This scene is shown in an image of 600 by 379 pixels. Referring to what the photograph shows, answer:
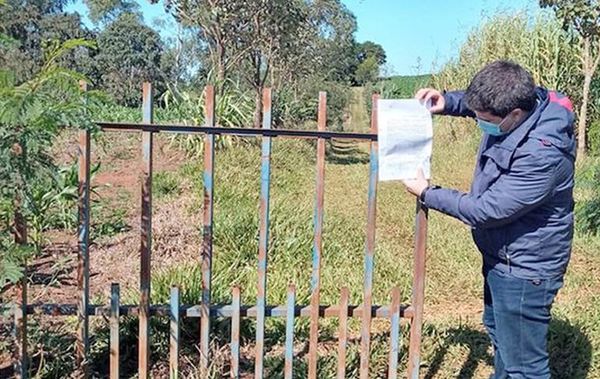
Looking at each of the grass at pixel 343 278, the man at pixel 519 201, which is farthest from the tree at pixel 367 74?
the man at pixel 519 201

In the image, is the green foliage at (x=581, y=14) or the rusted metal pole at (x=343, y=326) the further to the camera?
the green foliage at (x=581, y=14)

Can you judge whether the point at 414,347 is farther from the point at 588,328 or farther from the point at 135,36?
the point at 135,36

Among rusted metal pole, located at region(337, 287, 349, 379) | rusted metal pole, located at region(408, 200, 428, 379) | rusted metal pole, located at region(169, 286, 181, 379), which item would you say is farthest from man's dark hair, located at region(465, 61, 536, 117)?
rusted metal pole, located at region(169, 286, 181, 379)

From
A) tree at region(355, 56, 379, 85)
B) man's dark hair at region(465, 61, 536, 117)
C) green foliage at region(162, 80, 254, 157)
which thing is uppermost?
tree at region(355, 56, 379, 85)

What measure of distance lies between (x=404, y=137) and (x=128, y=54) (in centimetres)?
4283

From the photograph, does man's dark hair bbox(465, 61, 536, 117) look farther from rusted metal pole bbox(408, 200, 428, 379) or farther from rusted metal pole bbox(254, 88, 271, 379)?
rusted metal pole bbox(254, 88, 271, 379)

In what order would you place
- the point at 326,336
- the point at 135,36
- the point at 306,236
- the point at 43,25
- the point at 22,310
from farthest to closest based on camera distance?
the point at 135,36 < the point at 43,25 < the point at 306,236 < the point at 326,336 < the point at 22,310

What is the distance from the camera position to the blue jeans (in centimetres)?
248

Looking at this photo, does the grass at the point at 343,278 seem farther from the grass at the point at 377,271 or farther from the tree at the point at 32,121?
the tree at the point at 32,121

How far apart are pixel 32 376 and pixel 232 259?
2.05 m

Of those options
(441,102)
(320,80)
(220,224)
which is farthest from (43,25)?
(441,102)

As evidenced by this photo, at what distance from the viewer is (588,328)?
394 cm

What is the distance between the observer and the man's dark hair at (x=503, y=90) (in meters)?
2.27

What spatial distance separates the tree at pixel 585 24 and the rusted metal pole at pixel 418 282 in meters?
9.21
